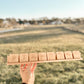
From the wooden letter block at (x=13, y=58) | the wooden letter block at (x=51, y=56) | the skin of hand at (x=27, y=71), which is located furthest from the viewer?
the skin of hand at (x=27, y=71)

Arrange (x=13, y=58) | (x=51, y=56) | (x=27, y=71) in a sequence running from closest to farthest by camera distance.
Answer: (x=13, y=58) → (x=51, y=56) → (x=27, y=71)

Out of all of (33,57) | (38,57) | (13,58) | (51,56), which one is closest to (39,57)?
(38,57)

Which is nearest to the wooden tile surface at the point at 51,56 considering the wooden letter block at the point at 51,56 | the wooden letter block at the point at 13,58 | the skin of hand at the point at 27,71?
the wooden letter block at the point at 51,56

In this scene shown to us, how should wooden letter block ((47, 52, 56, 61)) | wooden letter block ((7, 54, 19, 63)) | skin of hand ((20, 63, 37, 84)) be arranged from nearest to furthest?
wooden letter block ((7, 54, 19, 63)) → wooden letter block ((47, 52, 56, 61)) → skin of hand ((20, 63, 37, 84))

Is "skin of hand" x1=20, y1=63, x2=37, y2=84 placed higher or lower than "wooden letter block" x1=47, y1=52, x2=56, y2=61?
lower

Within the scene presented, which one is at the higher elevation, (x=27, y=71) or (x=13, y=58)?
(x=13, y=58)

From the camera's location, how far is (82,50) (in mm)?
11188

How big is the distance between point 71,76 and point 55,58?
415cm

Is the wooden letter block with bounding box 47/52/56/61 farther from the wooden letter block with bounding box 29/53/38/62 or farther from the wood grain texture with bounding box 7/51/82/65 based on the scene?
the wooden letter block with bounding box 29/53/38/62

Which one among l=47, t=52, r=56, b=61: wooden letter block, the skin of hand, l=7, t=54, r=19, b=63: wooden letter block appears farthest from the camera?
the skin of hand

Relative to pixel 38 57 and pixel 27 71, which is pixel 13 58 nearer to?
pixel 38 57

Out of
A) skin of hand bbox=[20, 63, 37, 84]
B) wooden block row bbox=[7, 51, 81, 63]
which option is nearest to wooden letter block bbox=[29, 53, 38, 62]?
wooden block row bbox=[7, 51, 81, 63]

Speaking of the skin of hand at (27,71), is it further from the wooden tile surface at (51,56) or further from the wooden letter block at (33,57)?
the wooden tile surface at (51,56)

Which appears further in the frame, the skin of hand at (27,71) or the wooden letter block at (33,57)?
the skin of hand at (27,71)
